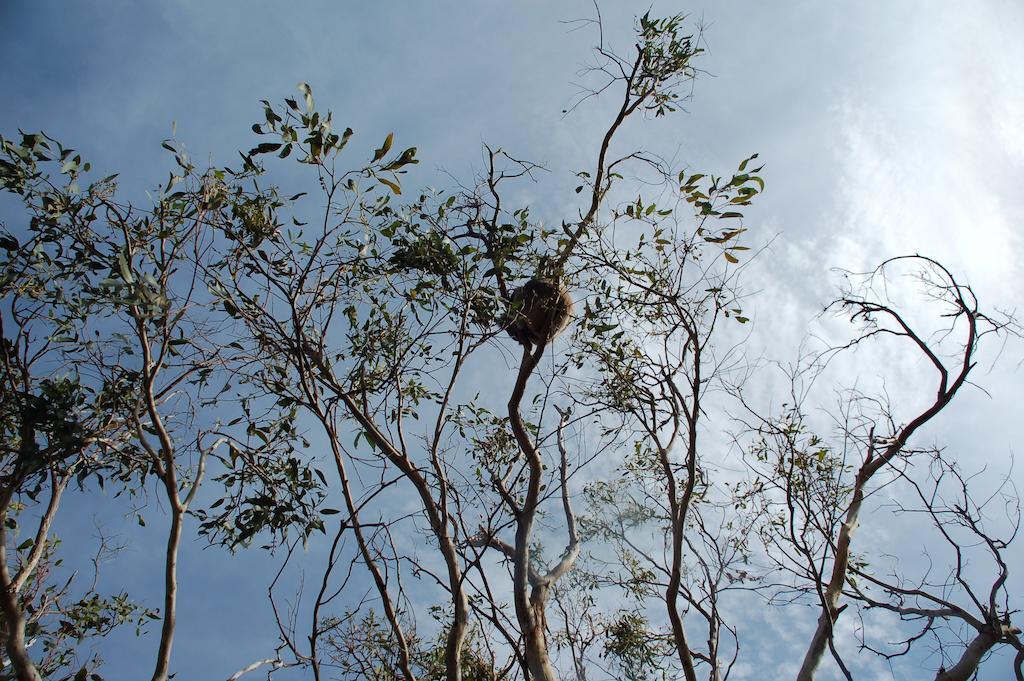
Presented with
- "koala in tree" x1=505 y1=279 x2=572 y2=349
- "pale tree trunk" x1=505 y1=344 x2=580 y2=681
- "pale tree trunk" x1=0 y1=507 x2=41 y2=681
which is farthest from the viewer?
"koala in tree" x1=505 y1=279 x2=572 y2=349

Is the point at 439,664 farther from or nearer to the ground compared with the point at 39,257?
nearer to the ground

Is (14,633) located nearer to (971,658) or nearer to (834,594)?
(834,594)

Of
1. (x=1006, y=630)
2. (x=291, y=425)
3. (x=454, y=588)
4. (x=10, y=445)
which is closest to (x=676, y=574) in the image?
(x=454, y=588)

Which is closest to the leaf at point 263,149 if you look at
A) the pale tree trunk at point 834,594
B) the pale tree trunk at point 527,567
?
the pale tree trunk at point 527,567

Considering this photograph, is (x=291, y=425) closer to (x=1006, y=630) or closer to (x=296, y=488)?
(x=296, y=488)

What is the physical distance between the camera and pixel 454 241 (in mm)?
4102

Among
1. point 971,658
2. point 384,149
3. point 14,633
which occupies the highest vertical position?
point 384,149

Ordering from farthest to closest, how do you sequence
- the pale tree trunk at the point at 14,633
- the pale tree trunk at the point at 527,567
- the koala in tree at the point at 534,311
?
the koala in tree at the point at 534,311
the pale tree trunk at the point at 527,567
the pale tree trunk at the point at 14,633

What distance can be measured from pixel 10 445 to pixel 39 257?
1.57 meters

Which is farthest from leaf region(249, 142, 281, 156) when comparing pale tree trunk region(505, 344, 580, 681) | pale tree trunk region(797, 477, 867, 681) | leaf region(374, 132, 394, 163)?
pale tree trunk region(797, 477, 867, 681)

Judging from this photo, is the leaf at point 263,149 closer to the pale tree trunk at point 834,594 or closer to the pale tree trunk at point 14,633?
the pale tree trunk at point 14,633

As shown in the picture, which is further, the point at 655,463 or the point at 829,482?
the point at 655,463

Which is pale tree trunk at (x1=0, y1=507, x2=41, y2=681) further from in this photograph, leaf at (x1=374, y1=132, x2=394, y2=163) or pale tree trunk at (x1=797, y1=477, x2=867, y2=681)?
pale tree trunk at (x1=797, y1=477, x2=867, y2=681)

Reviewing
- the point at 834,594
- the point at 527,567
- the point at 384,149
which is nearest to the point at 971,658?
the point at 834,594
